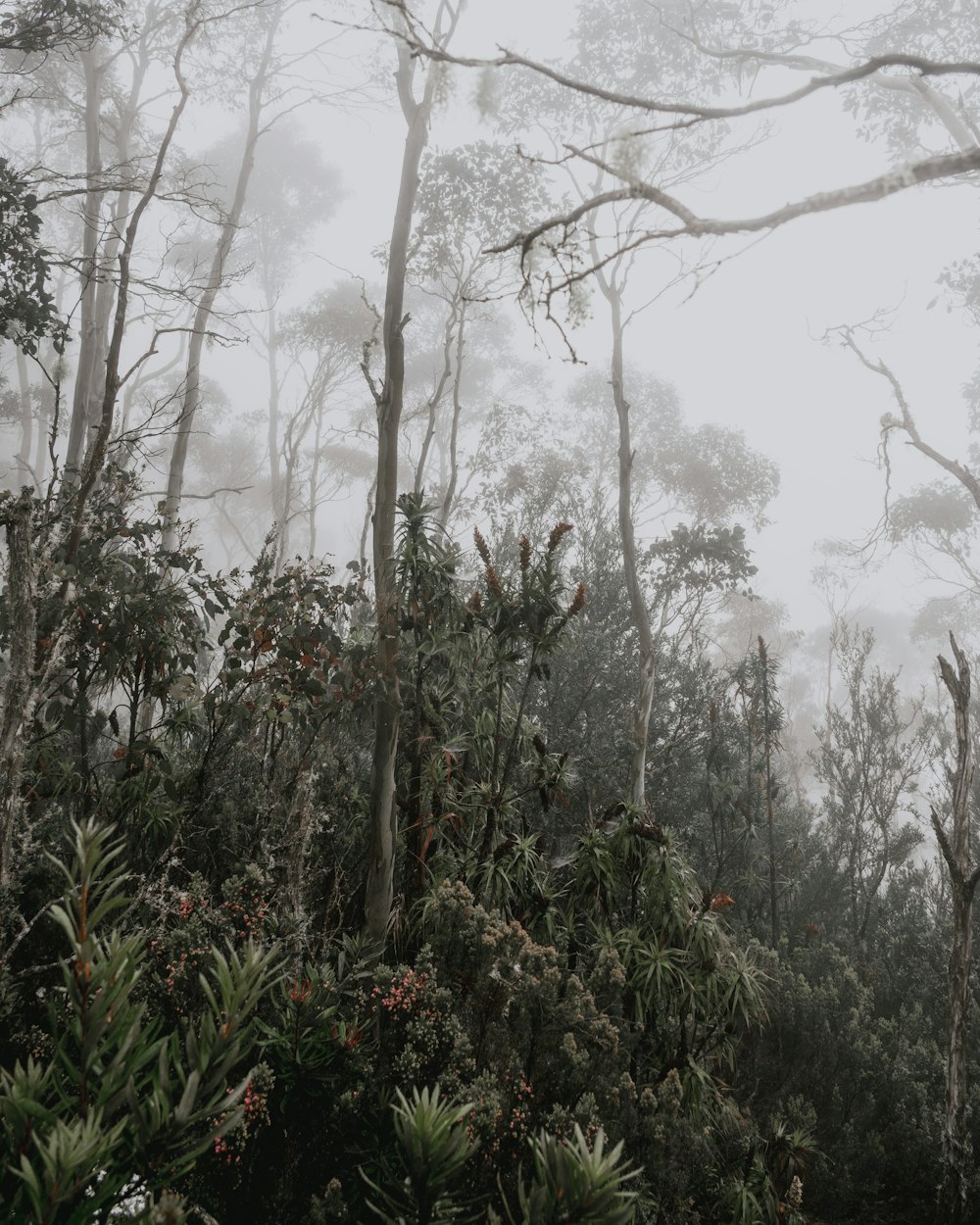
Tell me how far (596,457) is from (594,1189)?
21254 millimetres

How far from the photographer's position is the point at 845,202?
1.47 metres

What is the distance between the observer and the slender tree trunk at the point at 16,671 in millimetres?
1766

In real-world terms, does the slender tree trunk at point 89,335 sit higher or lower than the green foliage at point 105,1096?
higher

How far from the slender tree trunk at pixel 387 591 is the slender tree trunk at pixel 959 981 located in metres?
3.00

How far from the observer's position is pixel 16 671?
1884 mm

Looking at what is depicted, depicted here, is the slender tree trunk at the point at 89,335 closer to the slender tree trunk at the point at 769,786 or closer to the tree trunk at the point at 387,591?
the tree trunk at the point at 387,591

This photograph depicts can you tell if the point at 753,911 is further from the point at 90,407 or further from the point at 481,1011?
the point at 90,407

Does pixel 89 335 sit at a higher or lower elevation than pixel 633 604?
higher

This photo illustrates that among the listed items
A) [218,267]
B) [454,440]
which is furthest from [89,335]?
[454,440]

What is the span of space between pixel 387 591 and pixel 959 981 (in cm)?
387

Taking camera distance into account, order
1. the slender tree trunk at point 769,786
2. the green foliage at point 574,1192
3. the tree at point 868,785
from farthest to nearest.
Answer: the tree at point 868,785, the slender tree trunk at point 769,786, the green foliage at point 574,1192

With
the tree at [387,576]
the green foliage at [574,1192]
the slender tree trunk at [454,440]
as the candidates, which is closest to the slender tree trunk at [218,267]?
the slender tree trunk at [454,440]

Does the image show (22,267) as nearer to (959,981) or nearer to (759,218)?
(759,218)

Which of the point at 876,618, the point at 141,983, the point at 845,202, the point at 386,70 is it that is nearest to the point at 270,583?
the point at 141,983
